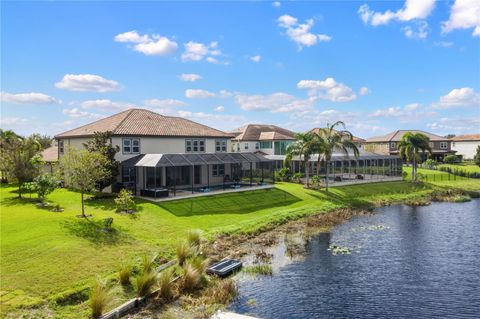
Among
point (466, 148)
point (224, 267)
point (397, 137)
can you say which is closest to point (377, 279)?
point (224, 267)

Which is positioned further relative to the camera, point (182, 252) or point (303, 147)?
point (303, 147)

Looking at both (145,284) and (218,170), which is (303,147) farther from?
(145,284)

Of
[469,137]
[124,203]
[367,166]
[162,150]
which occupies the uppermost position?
[469,137]

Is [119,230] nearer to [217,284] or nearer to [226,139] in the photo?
[217,284]

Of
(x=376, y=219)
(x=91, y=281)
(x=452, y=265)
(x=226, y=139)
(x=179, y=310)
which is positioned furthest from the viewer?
(x=226, y=139)

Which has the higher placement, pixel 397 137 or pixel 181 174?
pixel 397 137

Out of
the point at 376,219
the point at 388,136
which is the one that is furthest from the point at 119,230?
the point at 388,136

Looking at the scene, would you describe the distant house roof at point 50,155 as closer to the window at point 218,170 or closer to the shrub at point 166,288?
the window at point 218,170
